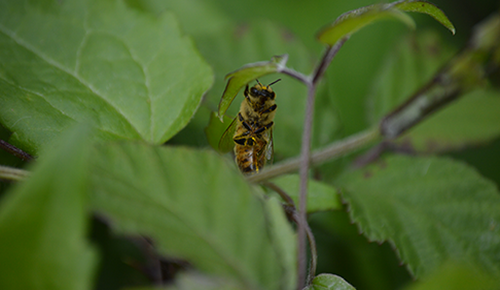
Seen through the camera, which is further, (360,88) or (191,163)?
(360,88)

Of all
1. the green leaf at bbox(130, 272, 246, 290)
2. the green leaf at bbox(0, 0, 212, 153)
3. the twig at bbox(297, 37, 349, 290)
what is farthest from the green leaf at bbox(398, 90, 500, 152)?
the green leaf at bbox(130, 272, 246, 290)

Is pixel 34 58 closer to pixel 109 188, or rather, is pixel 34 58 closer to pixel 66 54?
pixel 66 54

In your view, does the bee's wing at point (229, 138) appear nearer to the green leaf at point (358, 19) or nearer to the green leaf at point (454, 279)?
the green leaf at point (358, 19)

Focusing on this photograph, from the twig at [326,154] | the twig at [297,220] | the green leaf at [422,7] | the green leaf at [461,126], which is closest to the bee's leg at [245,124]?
the twig at [326,154]

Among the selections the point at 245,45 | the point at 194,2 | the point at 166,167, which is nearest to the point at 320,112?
the point at 245,45

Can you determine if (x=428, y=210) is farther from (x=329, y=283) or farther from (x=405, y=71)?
(x=405, y=71)

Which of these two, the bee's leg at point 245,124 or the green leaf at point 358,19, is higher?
the green leaf at point 358,19

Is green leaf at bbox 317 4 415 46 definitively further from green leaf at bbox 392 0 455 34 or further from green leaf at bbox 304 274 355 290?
green leaf at bbox 304 274 355 290
